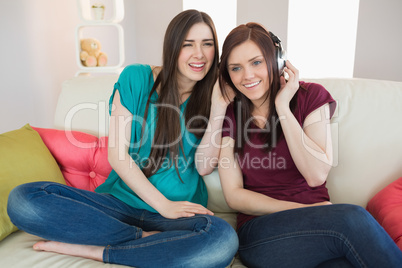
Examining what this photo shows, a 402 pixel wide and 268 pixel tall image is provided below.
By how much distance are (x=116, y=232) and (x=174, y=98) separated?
539 mm

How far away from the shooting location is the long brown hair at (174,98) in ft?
4.53

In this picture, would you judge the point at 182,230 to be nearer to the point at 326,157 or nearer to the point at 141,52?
the point at 326,157

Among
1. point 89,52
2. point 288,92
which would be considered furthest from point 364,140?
point 89,52

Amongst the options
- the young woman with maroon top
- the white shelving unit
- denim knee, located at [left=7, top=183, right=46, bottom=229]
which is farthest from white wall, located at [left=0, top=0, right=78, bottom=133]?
the young woman with maroon top

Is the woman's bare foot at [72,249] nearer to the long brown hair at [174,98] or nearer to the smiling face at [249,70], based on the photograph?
the long brown hair at [174,98]

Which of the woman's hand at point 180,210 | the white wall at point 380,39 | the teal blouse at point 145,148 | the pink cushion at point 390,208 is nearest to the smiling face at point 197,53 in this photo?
the teal blouse at point 145,148

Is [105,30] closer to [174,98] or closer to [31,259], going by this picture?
[174,98]

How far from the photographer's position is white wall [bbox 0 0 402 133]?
2.62 meters

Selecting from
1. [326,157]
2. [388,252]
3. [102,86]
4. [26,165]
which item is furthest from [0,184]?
[388,252]

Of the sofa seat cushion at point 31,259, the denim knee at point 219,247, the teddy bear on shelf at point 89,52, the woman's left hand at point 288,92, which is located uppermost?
the teddy bear on shelf at point 89,52

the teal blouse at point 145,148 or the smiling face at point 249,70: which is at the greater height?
the smiling face at point 249,70

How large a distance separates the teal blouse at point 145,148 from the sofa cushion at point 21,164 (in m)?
0.23

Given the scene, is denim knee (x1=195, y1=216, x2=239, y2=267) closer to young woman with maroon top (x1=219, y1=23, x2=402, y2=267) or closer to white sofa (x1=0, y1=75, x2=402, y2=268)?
young woman with maroon top (x1=219, y1=23, x2=402, y2=267)

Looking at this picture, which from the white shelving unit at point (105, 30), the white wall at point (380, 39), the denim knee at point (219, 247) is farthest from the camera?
the white wall at point (380, 39)
